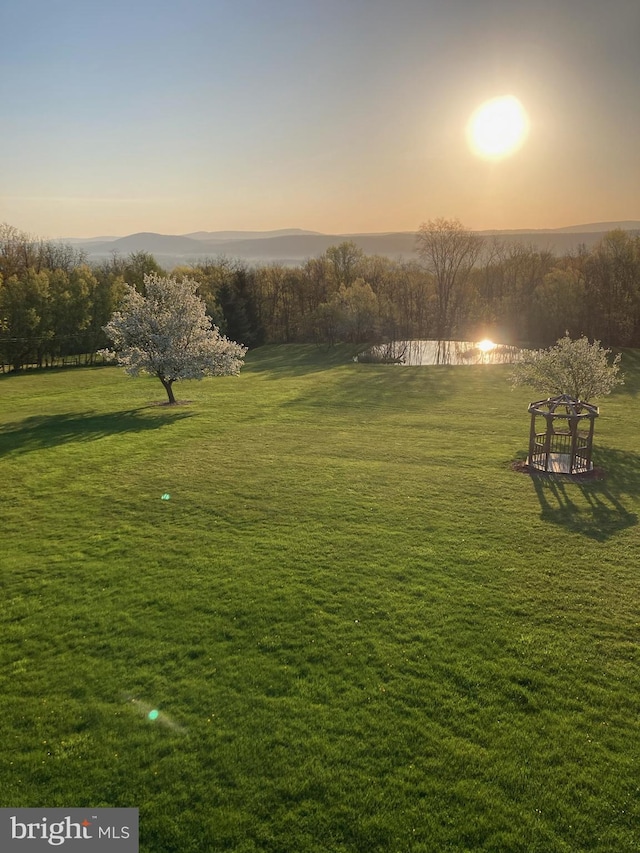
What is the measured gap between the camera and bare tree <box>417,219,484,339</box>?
90.8 m

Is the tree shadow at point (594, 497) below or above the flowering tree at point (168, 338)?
below

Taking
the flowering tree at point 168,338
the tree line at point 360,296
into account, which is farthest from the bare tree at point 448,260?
the flowering tree at point 168,338

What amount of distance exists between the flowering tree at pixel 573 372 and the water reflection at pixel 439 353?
34.2m

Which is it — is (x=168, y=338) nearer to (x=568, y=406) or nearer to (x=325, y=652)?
(x=568, y=406)

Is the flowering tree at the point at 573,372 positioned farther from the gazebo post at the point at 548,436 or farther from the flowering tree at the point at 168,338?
the flowering tree at the point at 168,338

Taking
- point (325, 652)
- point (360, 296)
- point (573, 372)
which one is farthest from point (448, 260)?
point (325, 652)

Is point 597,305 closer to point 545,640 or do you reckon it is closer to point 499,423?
point 499,423

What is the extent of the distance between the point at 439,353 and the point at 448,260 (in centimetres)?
2946

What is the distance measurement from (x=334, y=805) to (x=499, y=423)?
94.5 ft

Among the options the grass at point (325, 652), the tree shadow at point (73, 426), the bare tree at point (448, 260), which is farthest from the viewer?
the bare tree at point (448, 260)

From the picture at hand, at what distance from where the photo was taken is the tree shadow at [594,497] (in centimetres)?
1770

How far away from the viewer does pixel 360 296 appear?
76.0 m

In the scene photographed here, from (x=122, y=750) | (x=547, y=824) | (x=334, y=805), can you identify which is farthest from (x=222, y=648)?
(x=547, y=824)

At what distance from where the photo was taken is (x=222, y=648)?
11297 millimetres
